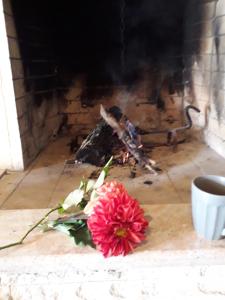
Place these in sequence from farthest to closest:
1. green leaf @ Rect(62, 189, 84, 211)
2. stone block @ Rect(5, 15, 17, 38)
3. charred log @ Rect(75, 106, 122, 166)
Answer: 1. charred log @ Rect(75, 106, 122, 166)
2. stone block @ Rect(5, 15, 17, 38)
3. green leaf @ Rect(62, 189, 84, 211)

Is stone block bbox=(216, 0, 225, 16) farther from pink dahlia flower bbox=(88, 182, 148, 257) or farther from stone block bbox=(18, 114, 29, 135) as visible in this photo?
pink dahlia flower bbox=(88, 182, 148, 257)

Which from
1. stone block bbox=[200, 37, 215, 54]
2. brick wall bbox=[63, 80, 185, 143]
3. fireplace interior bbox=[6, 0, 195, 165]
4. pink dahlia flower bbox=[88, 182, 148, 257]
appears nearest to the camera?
pink dahlia flower bbox=[88, 182, 148, 257]

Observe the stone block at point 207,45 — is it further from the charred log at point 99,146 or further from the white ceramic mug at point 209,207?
the white ceramic mug at point 209,207

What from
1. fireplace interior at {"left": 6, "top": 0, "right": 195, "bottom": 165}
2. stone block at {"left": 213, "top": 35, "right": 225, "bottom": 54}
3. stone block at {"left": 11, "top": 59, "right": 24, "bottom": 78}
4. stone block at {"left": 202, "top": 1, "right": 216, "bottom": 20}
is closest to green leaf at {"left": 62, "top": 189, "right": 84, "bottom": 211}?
stone block at {"left": 11, "top": 59, "right": 24, "bottom": 78}

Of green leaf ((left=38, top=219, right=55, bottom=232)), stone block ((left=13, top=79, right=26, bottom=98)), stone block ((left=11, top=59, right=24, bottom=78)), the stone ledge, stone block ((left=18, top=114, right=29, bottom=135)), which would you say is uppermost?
stone block ((left=11, top=59, right=24, bottom=78))

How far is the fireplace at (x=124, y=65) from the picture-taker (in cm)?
149

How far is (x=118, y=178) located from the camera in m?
1.18

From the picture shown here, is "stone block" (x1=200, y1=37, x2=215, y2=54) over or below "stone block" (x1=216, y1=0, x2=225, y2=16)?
below

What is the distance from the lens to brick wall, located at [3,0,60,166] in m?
1.18

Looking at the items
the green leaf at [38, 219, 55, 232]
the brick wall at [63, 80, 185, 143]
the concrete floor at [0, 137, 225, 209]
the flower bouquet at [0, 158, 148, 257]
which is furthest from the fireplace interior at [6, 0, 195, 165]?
the flower bouquet at [0, 158, 148, 257]

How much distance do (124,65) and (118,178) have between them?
896 millimetres

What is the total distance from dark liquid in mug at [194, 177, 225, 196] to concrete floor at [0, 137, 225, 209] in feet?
0.82

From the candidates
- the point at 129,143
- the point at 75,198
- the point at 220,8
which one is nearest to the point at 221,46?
the point at 220,8

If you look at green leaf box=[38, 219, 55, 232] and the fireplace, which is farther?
the fireplace
